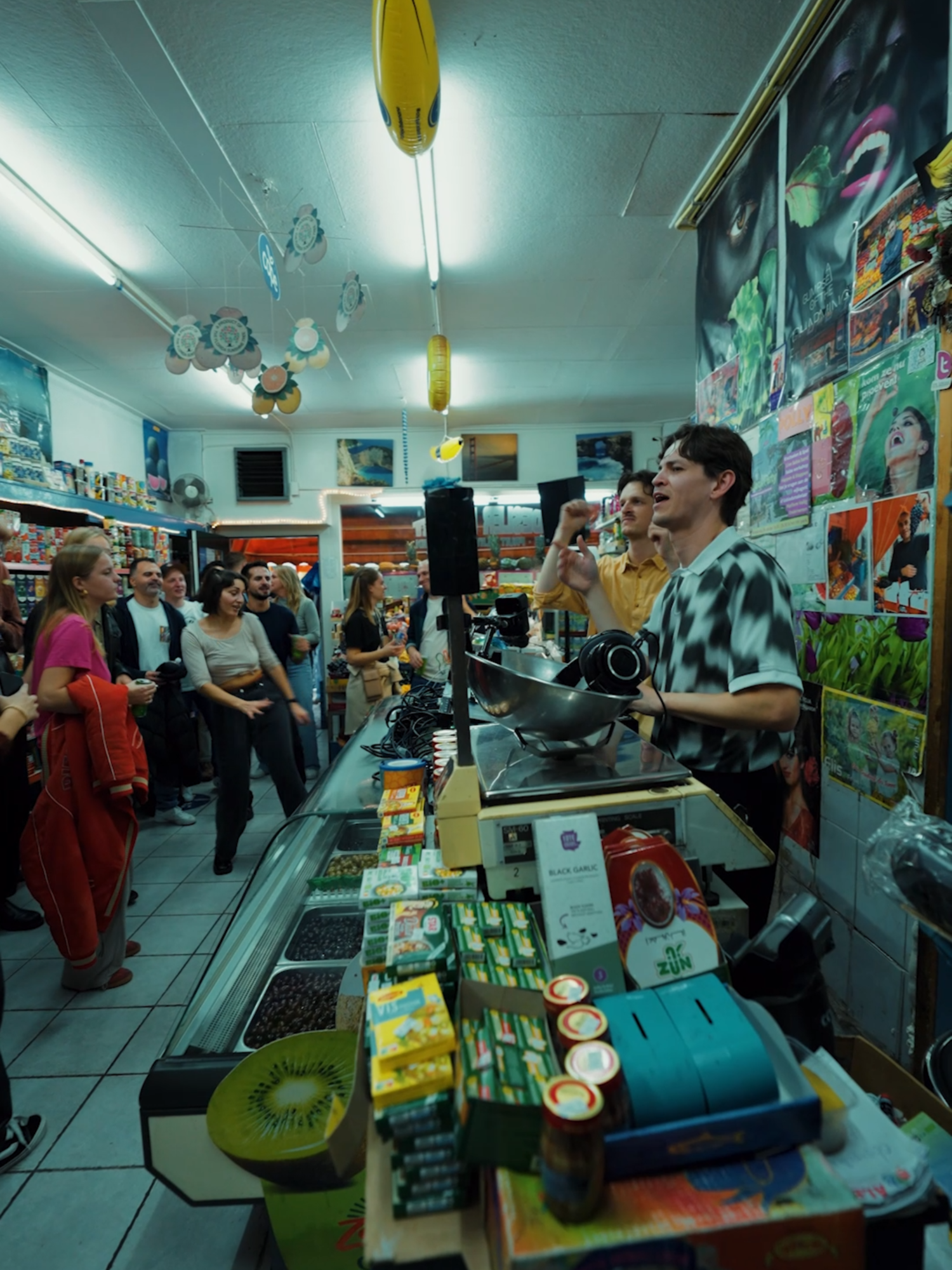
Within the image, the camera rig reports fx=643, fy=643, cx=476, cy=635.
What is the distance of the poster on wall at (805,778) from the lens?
2.30 meters

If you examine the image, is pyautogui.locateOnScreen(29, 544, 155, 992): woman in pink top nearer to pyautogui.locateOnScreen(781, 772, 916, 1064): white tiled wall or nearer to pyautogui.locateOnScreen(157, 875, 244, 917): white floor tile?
pyautogui.locateOnScreen(157, 875, 244, 917): white floor tile

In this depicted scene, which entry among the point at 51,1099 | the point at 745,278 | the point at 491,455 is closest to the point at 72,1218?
the point at 51,1099

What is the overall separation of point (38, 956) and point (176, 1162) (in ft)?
7.77

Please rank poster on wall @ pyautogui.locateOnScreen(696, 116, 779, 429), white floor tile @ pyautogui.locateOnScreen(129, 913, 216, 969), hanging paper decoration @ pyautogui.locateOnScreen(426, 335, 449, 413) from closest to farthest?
poster on wall @ pyautogui.locateOnScreen(696, 116, 779, 429), white floor tile @ pyautogui.locateOnScreen(129, 913, 216, 969), hanging paper decoration @ pyautogui.locateOnScreen(426, 335, 449, 413)

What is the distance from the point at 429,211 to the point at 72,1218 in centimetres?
447

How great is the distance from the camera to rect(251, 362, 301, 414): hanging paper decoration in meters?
3.71

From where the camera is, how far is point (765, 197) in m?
Result: 2.71

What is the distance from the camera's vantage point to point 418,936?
93cm

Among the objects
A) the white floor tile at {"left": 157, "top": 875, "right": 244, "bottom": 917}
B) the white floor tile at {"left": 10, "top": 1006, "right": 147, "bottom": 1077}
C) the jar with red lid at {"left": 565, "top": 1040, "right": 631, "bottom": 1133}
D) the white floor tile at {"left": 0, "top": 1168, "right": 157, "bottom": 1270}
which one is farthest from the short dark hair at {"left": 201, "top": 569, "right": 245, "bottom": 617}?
the jar with red lid at {"left": 565, "top": 1040, "right": 631, "bottom": 1133}

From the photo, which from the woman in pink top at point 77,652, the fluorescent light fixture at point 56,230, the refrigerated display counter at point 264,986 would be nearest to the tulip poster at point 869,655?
the refrigerated display counter at point 264,986

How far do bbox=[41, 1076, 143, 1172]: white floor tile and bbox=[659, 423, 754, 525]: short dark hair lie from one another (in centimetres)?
230

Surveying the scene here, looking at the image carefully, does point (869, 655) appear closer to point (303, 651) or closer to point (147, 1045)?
point (147, 1045)

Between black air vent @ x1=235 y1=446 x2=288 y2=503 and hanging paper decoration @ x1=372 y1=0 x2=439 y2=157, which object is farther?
black air vent @ x1=235 y1=446 x2=288 y2=503

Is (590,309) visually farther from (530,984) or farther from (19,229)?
(530,984)
